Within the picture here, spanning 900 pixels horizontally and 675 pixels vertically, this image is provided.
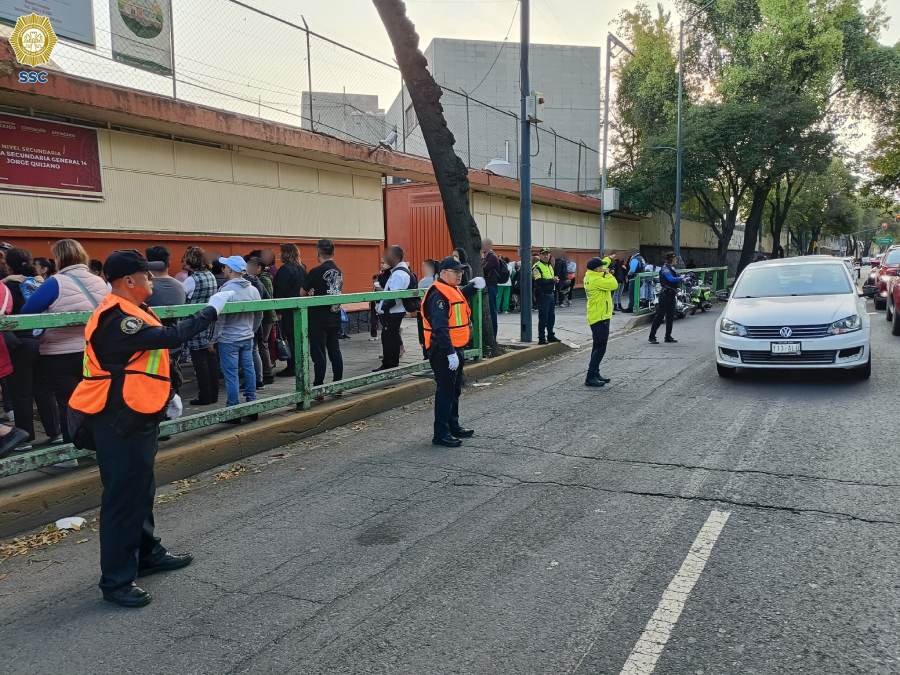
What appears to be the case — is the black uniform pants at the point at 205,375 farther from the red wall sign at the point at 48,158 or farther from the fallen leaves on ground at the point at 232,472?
the red wall sign at the point at 48,158

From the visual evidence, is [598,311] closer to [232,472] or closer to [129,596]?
[232,472]

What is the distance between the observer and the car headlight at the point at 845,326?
25.7 ft

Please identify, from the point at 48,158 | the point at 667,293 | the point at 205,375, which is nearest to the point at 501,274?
the point at 667,293

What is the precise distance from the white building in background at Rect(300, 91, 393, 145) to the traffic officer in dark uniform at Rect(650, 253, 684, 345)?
6.82 m

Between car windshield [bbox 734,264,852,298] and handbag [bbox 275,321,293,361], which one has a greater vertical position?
car windshield [bbox 734,264,852,298]

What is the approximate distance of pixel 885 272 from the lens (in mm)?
16578

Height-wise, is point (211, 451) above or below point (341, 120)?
below

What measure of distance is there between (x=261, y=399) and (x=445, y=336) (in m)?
2.01

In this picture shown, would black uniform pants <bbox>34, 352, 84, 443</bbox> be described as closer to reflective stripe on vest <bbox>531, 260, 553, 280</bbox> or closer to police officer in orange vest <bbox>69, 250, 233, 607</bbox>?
police officer in orange vest <bbox>69, 250, 233, 607</bbox>

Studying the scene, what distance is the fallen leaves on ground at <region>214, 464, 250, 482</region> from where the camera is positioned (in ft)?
18.6

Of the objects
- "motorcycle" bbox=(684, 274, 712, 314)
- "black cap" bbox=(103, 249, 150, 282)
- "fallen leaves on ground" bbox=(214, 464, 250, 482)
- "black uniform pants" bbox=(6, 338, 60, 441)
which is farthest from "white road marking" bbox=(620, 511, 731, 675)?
"motorcycle" bbox=(684, 274, 712, 314)

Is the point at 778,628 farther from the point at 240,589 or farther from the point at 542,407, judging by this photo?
the point at 542,407

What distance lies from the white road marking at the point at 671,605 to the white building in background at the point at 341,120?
10.3 meters

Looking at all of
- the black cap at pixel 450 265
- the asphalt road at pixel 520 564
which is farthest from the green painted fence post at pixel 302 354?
the black cap at pixel 450 265
